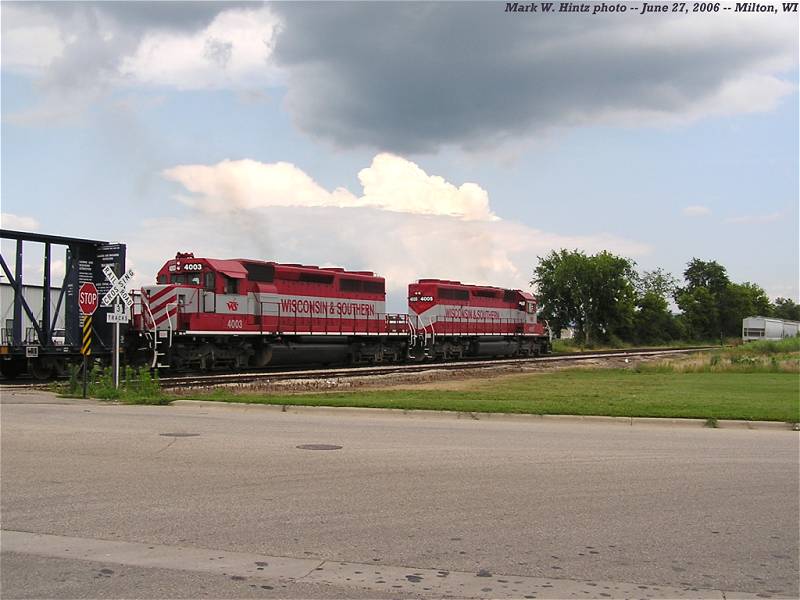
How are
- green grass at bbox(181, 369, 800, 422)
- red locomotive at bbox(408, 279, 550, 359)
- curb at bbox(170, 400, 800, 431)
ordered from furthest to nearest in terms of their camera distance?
red locomotive at bbox(408, 279, 550, 359), green grass at bbox(181, 369, 800, 422), curb at bbox(170, 400, 800, 431)

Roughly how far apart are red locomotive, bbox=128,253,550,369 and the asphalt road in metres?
15.9

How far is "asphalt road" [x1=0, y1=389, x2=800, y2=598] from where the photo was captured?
568cm

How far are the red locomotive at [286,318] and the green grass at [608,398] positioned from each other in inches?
304

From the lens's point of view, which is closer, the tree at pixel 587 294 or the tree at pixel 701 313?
the tree at pixel 587 294

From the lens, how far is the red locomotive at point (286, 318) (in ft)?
91.8

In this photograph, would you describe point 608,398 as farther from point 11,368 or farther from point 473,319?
point 473,319

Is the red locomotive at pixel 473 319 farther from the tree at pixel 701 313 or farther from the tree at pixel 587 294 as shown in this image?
the tree at pixel 701 313

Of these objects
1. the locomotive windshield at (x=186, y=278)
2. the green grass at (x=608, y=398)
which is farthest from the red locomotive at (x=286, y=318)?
the green grass at (x=608, y=398)

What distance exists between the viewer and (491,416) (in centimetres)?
1569

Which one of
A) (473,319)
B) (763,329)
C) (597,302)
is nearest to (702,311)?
(763,329)

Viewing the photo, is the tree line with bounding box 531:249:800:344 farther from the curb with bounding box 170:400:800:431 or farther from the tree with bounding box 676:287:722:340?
the curb with bounding box 170:400:800:431

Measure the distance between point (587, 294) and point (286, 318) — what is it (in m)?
59.7

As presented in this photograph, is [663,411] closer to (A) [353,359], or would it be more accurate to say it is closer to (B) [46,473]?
(B) [46,473]

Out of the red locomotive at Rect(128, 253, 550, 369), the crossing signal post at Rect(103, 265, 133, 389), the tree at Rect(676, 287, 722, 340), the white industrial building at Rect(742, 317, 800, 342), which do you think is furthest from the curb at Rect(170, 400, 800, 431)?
the tree at Rect(676, 287, 722, 340)
